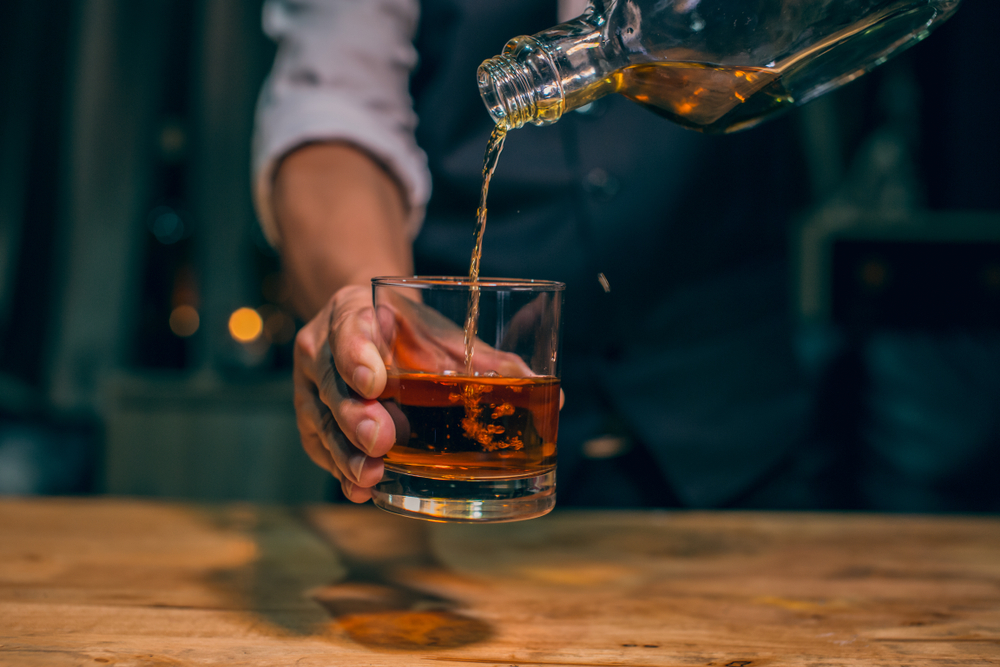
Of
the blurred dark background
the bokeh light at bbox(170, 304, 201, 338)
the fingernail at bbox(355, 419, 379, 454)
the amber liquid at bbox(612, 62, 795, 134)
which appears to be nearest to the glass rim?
the fingernail at bbox(355, 419, 379, 454)

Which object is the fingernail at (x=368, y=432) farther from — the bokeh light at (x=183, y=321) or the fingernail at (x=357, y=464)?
the bokeh light at (x=183, y=321)

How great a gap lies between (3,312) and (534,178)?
6.55 feet

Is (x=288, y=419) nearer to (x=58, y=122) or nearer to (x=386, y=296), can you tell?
(x=58, y=122)

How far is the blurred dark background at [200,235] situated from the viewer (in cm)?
232

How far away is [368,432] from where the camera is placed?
22.7 inches

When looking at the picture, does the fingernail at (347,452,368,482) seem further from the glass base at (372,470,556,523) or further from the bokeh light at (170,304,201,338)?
the bokeh light at (170,304,201,338)

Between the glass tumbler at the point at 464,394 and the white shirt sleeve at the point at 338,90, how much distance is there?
20.4 inches

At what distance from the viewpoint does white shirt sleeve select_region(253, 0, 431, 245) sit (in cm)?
102

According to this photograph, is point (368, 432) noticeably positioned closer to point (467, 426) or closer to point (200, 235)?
point (467, 426)

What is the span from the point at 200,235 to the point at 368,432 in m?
2.06

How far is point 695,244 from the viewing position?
4.07 ft

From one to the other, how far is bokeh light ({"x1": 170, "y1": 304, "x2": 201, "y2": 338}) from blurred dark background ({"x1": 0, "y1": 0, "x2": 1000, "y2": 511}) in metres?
0.10

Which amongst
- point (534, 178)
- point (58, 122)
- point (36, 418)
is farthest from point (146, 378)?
point (534, 178)

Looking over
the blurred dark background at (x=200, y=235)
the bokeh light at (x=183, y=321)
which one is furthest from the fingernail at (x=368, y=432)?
the bokeh light at (x=183, y=321)
